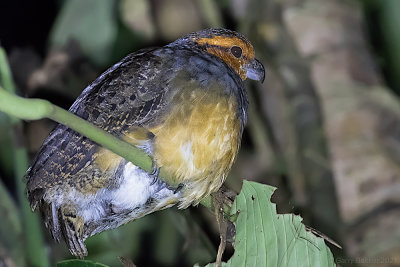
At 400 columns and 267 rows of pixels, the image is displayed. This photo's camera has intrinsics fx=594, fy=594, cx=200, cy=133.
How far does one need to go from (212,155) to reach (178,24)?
1.80m

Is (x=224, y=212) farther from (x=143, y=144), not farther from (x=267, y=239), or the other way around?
(x=143, y=144)

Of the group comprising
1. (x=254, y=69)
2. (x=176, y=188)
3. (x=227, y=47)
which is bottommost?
Answer: (x=176, y=188)

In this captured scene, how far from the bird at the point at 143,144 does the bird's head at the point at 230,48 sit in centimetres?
21

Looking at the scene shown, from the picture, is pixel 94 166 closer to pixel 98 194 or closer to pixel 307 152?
pixel 98 194

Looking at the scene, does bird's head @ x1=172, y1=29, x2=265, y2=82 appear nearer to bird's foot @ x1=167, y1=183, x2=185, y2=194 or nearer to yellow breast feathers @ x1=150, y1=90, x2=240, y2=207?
yellow breast feathers @ x1=150, y1=90, x2=240, y2=207

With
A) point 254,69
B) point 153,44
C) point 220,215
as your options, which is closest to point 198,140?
point 220,215

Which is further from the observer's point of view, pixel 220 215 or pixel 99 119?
pixel 220 215

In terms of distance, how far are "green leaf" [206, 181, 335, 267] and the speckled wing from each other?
345 mm

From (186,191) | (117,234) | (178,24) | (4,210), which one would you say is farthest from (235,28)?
(186,191)

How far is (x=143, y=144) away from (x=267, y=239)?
42cm

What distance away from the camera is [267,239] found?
1.61 metres

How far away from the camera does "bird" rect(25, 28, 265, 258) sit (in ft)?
5.24

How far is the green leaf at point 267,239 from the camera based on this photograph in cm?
158

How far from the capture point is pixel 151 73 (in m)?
1.69
